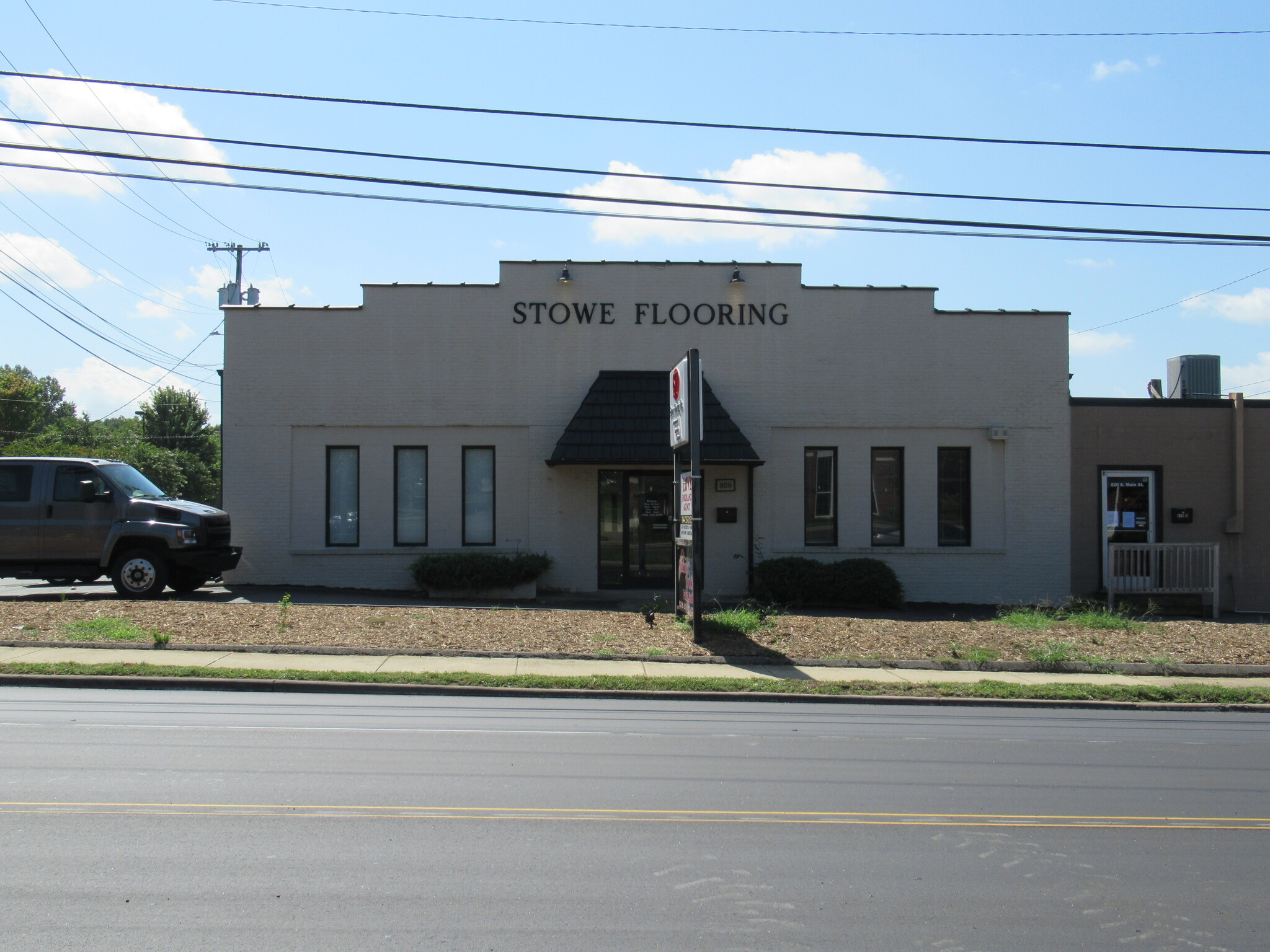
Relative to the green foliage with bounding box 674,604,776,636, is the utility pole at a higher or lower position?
higher

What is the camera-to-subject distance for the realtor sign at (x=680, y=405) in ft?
43.7

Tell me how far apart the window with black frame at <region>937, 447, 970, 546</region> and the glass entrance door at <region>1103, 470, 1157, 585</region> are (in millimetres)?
2787

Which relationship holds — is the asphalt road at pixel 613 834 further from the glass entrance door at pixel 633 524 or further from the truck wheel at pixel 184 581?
the glass entrance door at pixel 633 524

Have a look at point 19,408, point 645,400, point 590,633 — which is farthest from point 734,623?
point 19,408

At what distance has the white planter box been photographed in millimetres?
17922

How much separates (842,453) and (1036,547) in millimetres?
4202

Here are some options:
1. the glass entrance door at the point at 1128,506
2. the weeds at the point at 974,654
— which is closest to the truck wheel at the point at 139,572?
the weeds at the point at 974,654

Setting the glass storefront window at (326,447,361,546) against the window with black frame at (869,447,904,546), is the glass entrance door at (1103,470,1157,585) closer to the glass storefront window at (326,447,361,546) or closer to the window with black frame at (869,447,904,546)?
the window with black frame at (869,447,904,546)

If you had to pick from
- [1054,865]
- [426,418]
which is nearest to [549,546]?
[426,418]

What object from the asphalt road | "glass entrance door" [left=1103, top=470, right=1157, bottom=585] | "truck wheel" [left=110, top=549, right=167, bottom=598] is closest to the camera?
the asphalt road

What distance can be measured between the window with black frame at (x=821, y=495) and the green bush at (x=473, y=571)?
5.48 m

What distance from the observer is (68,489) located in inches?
622

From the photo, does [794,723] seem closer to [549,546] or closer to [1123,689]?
[1123,689]

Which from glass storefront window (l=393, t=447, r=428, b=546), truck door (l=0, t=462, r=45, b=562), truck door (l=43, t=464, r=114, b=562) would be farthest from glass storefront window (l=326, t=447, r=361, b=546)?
truck door (l=0, t=462, r=45, b=562)
